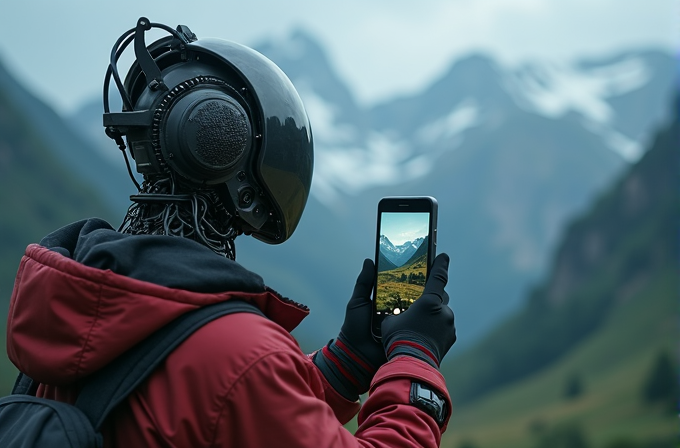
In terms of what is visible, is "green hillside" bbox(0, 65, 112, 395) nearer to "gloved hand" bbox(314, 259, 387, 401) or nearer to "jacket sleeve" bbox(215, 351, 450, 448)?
"gloved hand" bbox(314, 259, 387, 401)

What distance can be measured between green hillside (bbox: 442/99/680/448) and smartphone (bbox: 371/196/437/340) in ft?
148

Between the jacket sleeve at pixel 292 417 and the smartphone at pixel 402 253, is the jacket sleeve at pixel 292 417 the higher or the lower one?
the lower one

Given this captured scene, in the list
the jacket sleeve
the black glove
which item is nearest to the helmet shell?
the black glove

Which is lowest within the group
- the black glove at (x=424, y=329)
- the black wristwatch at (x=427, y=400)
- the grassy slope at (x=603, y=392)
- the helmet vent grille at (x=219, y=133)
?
the black wristwatch at (x=427, y=400)

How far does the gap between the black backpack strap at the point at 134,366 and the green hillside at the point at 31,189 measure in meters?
61.8

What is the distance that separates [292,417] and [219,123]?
3.61ft

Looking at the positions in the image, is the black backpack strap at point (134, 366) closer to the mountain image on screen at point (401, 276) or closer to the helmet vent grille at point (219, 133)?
the helmet vent grille at point (219, 133)

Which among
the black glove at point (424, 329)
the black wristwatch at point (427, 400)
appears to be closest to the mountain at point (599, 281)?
A: the black glove at point (424, 329)

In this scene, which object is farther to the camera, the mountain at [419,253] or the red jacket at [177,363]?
the mountain at [419,253]

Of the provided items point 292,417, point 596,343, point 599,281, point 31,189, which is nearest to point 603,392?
point 596,343

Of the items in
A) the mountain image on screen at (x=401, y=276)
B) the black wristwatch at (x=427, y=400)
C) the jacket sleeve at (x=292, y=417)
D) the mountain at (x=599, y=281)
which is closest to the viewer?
the jacket sleeve at (x=292, y=417)

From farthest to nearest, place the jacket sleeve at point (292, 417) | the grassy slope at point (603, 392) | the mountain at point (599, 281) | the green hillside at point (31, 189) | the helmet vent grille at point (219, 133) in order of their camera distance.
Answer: the mountain at point (599, 281) < the green hillside at point (31, 189) < the grassy slope at point (603, 392) < the helmet vent grille at point (219, 133) < the jacket sleeve at point (292, 417)

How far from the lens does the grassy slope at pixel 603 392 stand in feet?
167

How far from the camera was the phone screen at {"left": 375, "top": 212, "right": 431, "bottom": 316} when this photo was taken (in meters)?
3.42
